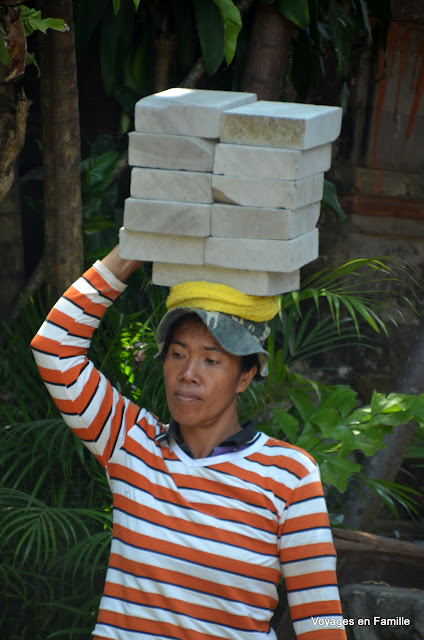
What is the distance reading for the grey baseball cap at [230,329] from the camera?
68.1 inches

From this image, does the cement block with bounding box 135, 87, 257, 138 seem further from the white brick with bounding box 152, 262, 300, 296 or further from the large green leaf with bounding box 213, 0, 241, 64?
the large green leaf with bounding box 213, 0, 241, 64

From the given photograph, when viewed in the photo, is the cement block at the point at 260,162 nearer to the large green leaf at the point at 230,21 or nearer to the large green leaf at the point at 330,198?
the large green leaf at the point at 230,21

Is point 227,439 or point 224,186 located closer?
point 224,186

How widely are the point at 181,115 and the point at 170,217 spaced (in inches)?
8.1

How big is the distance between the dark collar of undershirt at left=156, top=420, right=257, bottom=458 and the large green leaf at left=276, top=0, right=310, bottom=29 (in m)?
1.87

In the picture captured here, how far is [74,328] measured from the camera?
1.81 m

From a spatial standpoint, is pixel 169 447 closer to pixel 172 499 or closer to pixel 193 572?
pixel 172 499

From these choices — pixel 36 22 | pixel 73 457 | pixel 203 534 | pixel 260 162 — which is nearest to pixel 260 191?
pixel 260 162

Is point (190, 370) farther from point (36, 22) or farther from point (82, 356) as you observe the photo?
point (36, 22)

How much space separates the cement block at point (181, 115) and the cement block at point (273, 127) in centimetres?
2

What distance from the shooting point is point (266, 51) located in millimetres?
3277

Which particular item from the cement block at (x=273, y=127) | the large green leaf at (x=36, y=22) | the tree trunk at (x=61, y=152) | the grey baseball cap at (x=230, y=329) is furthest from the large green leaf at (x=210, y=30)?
the grey baseball cap at (x=230, y=329)

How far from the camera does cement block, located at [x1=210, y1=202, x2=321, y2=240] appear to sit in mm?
1661

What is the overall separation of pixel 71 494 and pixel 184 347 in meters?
1.26
